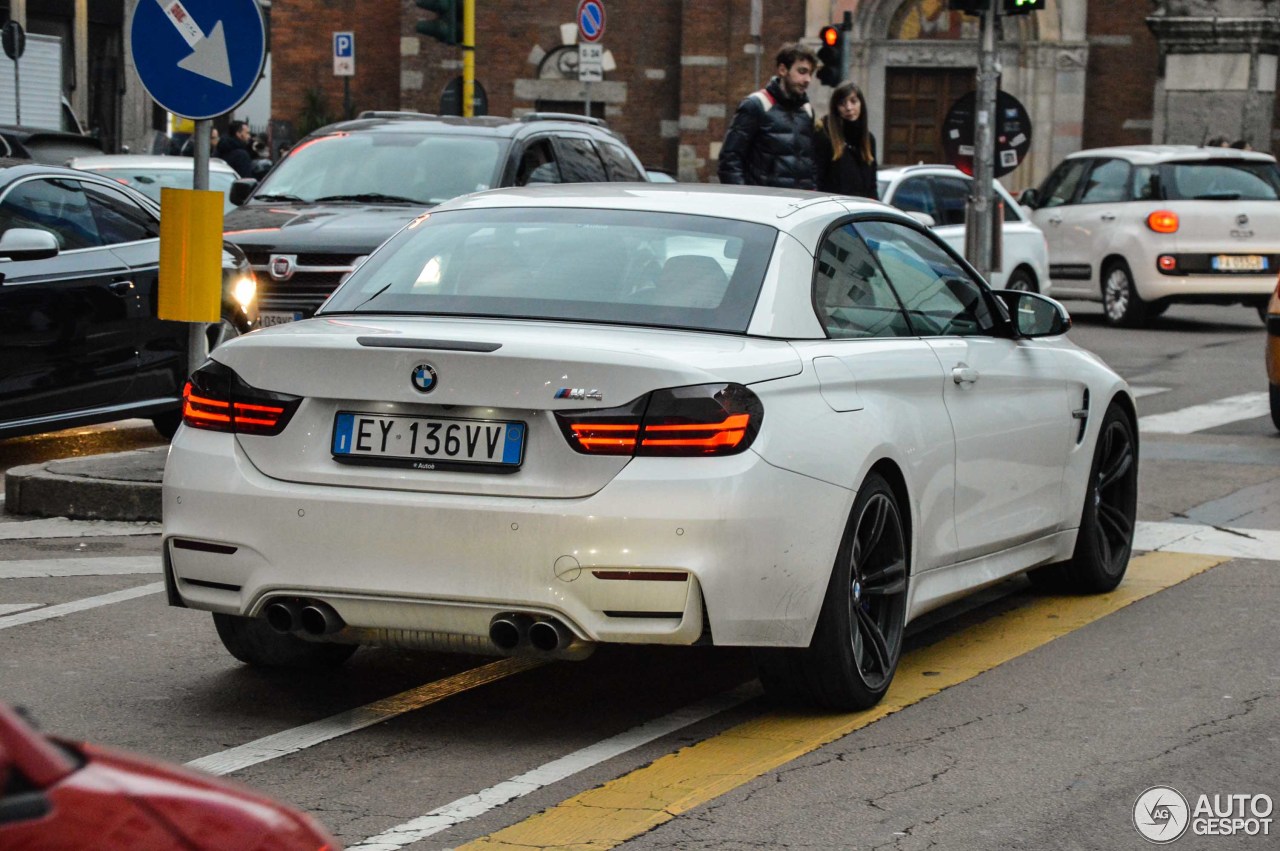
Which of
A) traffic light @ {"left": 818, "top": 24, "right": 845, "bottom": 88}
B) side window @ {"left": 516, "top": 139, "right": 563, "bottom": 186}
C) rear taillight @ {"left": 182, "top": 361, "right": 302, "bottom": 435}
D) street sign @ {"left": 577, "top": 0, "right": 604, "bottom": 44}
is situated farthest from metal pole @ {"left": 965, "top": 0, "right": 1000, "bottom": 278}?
rear taillight @ {"left": 182, "top": 361, "right": 302, "bottom": 435}

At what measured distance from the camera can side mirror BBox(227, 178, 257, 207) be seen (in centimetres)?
1415

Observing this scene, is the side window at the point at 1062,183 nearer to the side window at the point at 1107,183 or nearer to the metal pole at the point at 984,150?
the side window at the point at 1107,183

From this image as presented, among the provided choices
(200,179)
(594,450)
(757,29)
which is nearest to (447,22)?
(200,179)

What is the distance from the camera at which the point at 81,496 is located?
9148mm

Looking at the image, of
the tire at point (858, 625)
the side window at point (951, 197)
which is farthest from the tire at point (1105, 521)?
the side window at point (951, 197)

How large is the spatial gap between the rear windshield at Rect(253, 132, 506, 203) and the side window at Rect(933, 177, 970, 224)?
7.20m

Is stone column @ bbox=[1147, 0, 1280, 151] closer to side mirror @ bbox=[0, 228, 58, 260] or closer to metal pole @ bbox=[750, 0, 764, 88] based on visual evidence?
metal pole @ bbox=[750, 0, 764, 88]

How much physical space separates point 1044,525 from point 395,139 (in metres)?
7.92

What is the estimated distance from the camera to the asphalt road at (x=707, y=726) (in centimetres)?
459

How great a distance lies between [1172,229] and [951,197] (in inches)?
110

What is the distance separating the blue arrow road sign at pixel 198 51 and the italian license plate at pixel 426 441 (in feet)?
12.9

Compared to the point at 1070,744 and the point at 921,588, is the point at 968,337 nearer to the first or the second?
the point at 921,588

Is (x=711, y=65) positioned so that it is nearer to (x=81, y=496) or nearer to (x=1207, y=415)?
(x=1207, y=415)

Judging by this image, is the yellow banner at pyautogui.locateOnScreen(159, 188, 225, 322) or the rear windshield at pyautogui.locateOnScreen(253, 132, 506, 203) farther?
the rear windshield at pyautogui.locateOnScreen(253, 132, 506, 203)
